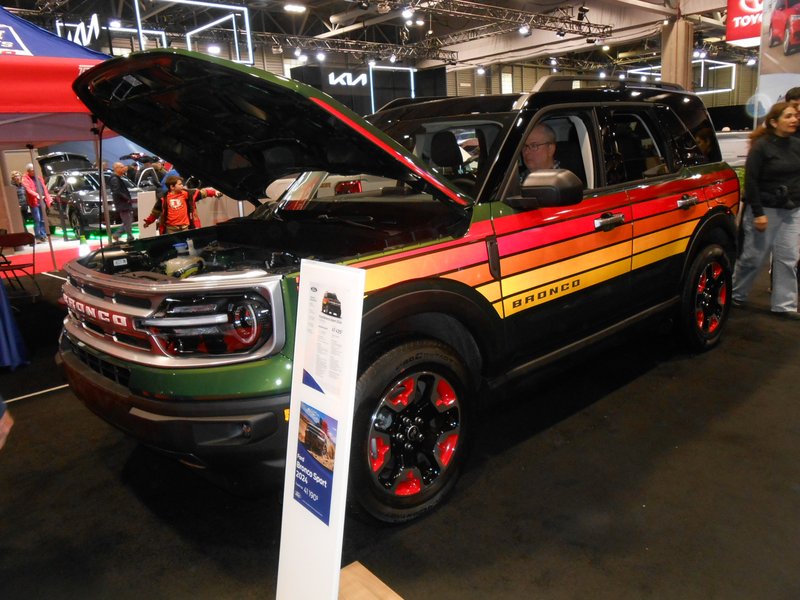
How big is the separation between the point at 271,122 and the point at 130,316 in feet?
3.52

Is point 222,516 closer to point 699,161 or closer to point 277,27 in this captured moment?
point 699,161

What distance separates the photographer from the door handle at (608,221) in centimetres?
318

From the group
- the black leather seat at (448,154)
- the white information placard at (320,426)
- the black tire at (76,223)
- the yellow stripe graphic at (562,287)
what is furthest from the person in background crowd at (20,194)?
the white information placard at (320,426)

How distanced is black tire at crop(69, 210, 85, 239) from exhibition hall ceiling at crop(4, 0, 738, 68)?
5386 mm

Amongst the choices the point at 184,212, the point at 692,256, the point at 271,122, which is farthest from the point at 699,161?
the point at 184,212

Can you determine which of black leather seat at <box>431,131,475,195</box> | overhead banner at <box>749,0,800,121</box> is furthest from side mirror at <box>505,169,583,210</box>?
overhead banner at <box>749,0,800,121</box>

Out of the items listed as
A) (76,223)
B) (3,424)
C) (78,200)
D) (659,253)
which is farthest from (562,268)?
(76,223)

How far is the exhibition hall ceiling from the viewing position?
16656 millimetres

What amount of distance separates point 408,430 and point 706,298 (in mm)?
2841

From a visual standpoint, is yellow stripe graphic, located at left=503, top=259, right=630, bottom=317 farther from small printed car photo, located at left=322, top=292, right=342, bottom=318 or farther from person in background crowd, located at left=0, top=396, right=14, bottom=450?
person in background crowd, located at left=0, top=396, right=14, bottom=450

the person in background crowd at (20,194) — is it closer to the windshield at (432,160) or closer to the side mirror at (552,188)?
the windshield at (432,160)

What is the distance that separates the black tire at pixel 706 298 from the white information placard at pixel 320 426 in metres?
3.11

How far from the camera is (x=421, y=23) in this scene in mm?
20094

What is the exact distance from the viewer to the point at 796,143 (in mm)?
4801
